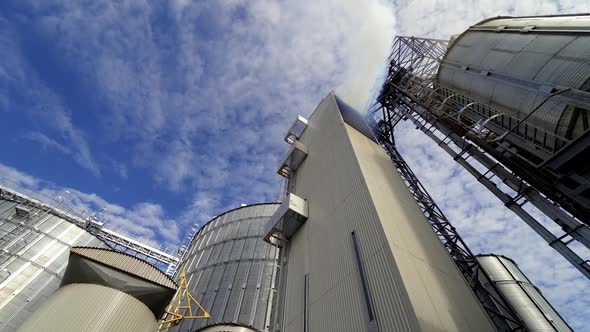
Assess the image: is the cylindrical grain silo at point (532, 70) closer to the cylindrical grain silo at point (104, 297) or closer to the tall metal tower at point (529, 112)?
the tall metal tower at point (529, 112)

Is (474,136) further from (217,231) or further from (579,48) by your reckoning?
(217,231)

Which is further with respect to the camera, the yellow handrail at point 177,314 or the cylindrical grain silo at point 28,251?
the cylindrical grain silo at point 28,251

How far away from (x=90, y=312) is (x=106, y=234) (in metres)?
27.5

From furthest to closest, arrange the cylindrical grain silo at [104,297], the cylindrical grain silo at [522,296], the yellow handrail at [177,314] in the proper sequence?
the yellow handrail at [177,314], the cylindrical grain silo at [522,296], the cylindrical grain silo at [104,297]

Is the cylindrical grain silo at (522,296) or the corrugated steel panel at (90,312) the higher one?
the cylindrical grain silo at (522,296)

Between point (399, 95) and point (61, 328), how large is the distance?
22.5 metres

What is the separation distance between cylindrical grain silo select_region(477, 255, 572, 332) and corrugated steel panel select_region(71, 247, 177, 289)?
1438 cm

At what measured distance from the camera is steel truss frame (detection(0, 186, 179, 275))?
1015 inches

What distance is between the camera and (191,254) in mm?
24781

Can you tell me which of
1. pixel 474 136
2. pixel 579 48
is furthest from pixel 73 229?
pixel 579 48

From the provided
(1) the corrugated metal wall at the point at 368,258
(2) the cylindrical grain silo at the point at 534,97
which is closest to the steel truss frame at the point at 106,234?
(1) the corrugated metal wall at the point at 368,258

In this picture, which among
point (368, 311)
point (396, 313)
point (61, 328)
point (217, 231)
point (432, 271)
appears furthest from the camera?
point (217, 231)

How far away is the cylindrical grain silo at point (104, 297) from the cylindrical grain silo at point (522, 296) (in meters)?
14.4

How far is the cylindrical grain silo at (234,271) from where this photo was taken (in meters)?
15.9
